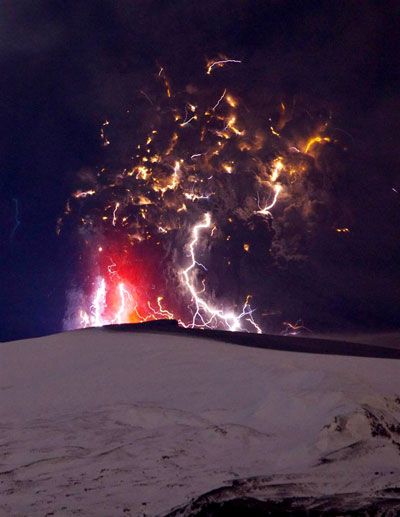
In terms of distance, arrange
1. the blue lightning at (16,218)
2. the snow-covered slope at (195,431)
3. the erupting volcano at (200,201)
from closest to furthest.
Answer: the snow-covered slope at (195,431) → the erupting volcano at (200,201) → the blue lightning at (16,218)

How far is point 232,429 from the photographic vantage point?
243 cm

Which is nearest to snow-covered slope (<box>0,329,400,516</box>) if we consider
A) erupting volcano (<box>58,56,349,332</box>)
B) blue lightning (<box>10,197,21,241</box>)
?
erupting volcano (<box>58,56,349,332</box>)

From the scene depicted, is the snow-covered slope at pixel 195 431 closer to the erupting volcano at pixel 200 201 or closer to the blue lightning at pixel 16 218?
the erupting volcano at pixel 200 201

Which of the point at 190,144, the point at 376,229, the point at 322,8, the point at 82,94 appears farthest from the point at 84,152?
the point at 376,229

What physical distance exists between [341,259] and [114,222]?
358cm

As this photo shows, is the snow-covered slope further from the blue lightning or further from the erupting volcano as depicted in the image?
the blue lightning

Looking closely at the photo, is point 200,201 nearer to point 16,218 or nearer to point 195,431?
point 16,218

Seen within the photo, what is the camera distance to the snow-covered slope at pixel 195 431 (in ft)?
5.67

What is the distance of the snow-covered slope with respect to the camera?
1729 mm

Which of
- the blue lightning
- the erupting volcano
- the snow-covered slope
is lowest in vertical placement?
the snow-covered slope

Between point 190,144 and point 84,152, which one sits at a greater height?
point 84,152

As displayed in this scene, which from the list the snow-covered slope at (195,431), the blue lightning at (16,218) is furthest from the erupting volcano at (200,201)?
the snow-covered slope at (195,431)

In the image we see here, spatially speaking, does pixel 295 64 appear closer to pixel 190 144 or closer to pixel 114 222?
pixel 190 144

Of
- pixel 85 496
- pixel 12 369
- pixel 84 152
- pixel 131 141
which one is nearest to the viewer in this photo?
pixel 85 496
